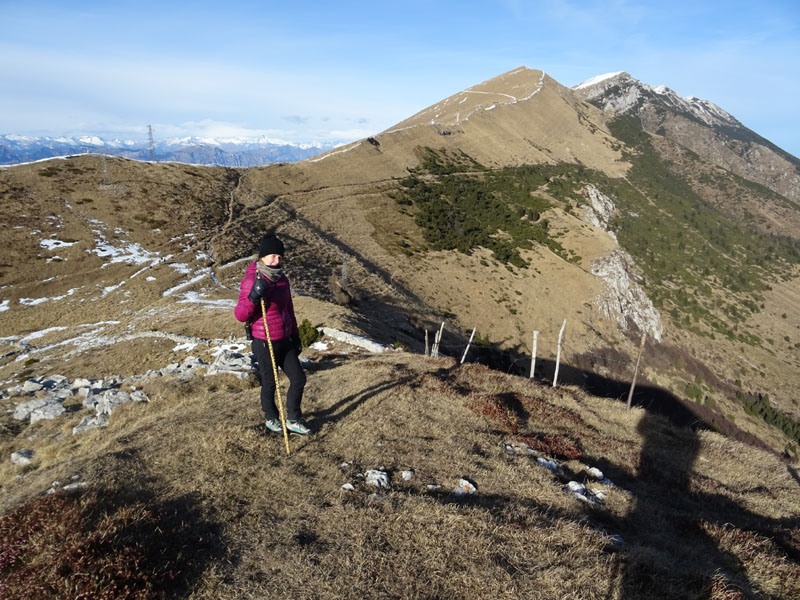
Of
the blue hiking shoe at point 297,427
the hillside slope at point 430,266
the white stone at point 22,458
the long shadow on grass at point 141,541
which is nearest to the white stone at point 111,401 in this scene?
the white stone at point 22,458

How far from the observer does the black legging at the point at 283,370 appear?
8.70 metres

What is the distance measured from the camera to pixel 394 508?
22.3 feet

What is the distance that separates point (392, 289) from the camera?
154 ft

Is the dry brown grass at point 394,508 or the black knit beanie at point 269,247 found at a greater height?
the black knit beanie at point 269,247

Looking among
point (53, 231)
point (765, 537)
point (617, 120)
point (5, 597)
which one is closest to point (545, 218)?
point (53, 231)

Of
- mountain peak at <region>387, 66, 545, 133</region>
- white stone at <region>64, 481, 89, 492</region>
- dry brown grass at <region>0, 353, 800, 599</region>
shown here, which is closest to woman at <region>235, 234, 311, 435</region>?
dry brown grass at <region>0, 353, 800, 599</region>

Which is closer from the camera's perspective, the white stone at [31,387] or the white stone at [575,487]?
the white stone at [575,487]

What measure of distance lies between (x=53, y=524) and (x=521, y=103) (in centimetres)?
15665

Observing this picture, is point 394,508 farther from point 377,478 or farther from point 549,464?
point 549,464

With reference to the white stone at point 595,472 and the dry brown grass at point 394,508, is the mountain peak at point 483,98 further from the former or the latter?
the white stone at point 595,472

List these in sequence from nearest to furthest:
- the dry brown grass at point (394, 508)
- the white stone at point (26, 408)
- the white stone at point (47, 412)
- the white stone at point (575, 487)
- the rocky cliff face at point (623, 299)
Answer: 1. the dry brown grass at point (394, 508)
2. the white stone at point (575, 487)
3. the white stone at point (47, 412)
4. the white stone at point (26, 408)
5. the rocky cliff face at point (623, 299)

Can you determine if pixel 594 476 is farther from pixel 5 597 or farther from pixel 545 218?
pixel 545 218

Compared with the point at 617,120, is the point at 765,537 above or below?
below

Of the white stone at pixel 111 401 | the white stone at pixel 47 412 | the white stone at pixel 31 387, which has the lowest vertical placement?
the white stone at pixel 31 387
